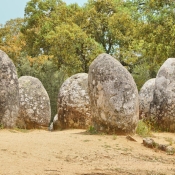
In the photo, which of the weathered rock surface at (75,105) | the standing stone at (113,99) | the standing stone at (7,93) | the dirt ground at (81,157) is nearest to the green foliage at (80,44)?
the weathered rock surface at (75,105)

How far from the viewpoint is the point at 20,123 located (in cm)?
1655

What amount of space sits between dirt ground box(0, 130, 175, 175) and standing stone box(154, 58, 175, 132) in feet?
14.4

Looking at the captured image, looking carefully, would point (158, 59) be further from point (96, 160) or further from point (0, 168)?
point (0, 168)

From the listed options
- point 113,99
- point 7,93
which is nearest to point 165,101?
point 113,99

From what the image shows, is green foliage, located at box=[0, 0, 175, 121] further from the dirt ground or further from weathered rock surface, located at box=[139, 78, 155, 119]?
the dirt ground

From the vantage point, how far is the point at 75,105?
1631 centimetres

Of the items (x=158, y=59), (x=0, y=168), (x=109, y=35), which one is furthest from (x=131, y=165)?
(x=109, y=35)

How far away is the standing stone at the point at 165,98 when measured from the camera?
15.1m

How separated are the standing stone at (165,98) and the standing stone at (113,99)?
3.48 meters

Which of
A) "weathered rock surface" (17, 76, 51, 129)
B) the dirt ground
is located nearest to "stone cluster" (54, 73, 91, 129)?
"weathered rock surface" (17, 76, 51, 129)

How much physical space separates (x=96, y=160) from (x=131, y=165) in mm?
721

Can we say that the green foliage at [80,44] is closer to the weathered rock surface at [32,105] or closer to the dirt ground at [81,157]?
→ the weathered rock surface at [32,105]

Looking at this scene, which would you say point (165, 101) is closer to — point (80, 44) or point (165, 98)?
point (165, 98)

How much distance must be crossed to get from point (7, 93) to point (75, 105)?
3.84m
